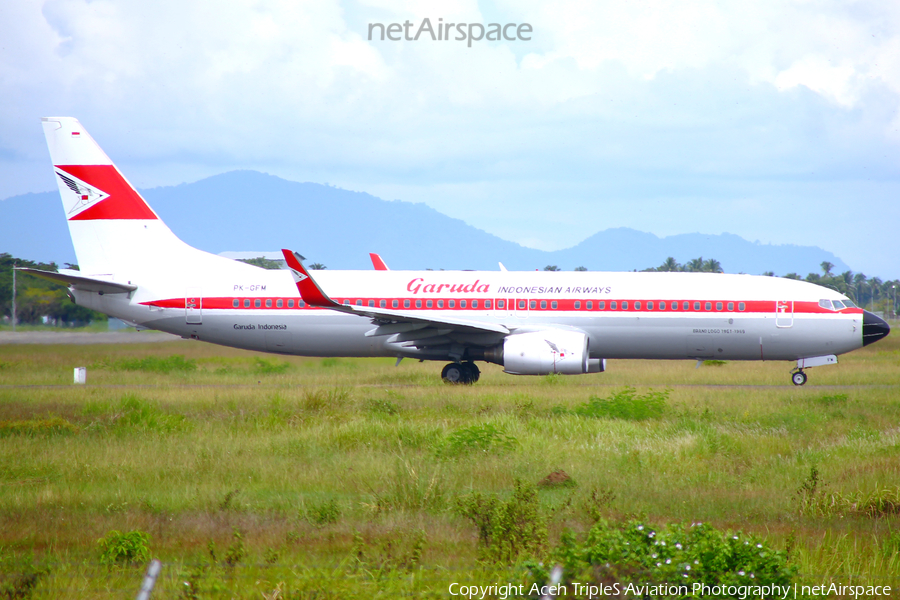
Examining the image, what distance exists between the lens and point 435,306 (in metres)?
23.9

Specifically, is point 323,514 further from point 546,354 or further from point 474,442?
point 546,354

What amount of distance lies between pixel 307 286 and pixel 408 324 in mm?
3166

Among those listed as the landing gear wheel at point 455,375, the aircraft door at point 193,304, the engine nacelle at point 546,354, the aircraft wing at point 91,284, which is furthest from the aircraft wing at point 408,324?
the aircraft wing at point 91,284

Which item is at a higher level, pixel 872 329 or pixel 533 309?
pixel 533 309

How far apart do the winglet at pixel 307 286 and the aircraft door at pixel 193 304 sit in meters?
4.86

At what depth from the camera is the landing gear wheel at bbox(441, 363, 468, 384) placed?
23.7 meters

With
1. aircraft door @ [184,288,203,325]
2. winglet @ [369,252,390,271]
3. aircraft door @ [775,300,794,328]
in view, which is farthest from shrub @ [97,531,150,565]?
winglet @ [369,252,390,271]

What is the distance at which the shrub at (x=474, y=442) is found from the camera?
11.8 metres

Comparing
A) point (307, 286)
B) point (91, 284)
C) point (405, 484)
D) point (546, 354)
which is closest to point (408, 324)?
point (307, 286)

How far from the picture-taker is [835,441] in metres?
13.1

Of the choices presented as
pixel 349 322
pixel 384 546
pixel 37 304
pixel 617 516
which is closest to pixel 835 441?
pixel 617 516

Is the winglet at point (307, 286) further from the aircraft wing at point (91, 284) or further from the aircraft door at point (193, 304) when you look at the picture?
the aircraft wing at point (91, 284)

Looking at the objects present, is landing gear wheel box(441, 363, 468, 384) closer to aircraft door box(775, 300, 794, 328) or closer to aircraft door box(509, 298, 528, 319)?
aircraft door box(509, 298, 528, 319)

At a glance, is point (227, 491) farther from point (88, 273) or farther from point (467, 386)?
point (88, 273)
